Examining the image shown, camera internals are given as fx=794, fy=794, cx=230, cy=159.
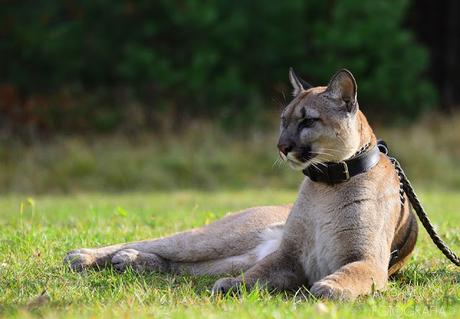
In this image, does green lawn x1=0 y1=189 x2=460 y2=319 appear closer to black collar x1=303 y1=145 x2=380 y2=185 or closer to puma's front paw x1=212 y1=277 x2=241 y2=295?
puma's front paw x1=212 y1=277 x2=241 y2=295

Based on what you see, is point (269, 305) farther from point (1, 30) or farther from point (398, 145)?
point (1, 30)

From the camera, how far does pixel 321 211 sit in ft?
17.0

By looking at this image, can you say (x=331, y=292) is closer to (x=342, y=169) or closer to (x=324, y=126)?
(x=342, y=169)

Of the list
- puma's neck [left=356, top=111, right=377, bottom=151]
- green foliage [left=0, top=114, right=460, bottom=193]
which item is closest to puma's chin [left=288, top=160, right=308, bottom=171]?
puma's neck [left=356, top=111, right=377, bottom=151]

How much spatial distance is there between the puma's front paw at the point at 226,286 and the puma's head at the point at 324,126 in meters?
0.85

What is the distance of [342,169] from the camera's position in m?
5.14

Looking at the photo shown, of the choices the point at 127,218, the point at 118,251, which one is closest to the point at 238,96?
the point at 127,218

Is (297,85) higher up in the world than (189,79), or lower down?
higher up

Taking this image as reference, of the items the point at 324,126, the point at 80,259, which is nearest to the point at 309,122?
the point at 324,126

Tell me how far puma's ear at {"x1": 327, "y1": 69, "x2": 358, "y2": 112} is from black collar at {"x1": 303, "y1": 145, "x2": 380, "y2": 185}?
338 millimetres

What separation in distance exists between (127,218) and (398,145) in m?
10.0

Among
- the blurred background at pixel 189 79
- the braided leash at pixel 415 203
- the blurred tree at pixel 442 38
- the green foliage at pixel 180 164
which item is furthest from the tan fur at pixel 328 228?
the blurred tree at pixel 442 38

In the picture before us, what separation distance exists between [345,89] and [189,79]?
47.4 feet

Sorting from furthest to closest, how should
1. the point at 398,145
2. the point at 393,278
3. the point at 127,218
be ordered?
the point at 398,145, the point at 127,218, the point at 393,278
